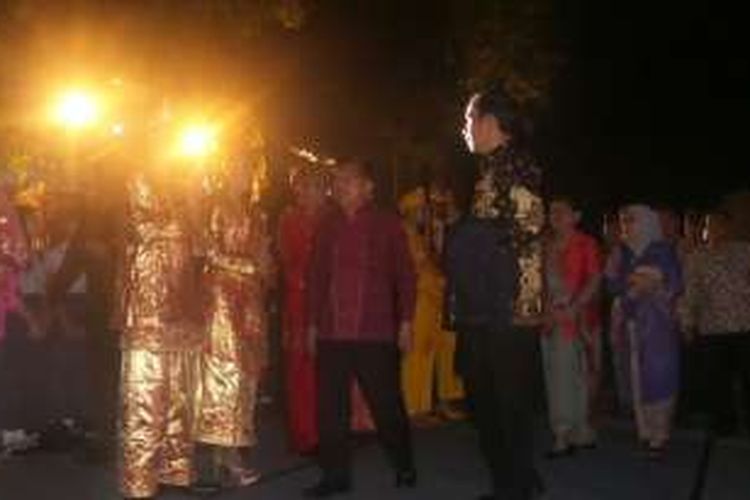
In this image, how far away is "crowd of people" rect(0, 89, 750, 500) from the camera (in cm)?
864

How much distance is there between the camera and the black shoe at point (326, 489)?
386 inches

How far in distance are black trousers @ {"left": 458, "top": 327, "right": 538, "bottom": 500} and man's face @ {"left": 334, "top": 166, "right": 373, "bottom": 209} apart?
1.77 meters

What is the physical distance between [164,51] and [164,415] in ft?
19.3

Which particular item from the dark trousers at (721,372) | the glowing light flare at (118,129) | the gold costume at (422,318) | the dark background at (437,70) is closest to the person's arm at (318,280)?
the dark background at (437,70)

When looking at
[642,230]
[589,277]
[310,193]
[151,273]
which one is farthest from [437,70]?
[151,273]

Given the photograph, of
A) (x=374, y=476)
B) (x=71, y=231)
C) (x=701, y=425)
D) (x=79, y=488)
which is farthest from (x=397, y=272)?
(x=701, y=425)

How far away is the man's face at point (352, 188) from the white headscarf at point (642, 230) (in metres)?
2.27

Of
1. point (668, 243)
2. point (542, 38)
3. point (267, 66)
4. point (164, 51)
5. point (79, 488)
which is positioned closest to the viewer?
point (79, 488)

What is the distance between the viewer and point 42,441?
1199 centimetres

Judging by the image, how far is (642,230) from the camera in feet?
38.1

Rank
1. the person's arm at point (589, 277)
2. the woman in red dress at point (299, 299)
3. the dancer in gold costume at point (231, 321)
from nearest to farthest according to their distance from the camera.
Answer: the dancer in gold costume at point (231, 321), the woman in red dress at point (299, 299), the person's arm at point (589, 277)

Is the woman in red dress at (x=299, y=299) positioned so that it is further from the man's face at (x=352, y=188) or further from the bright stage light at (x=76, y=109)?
the bright stage light at (x=76, y=109)

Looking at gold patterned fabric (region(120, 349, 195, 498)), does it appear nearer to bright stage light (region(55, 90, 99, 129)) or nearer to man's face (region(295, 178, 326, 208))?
man's face (region(295, 178, 326, 208))

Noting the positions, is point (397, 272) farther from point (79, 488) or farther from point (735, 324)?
point (735, 324)
